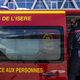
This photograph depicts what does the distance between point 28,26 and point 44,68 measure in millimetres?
→ 747

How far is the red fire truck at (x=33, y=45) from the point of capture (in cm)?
585

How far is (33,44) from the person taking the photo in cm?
593

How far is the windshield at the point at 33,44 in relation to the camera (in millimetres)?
5914

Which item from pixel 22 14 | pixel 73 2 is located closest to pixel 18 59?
pixel 22 14

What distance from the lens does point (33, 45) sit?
19.4 ft

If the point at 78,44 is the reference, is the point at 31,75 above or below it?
below

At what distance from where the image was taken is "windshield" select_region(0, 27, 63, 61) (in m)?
5.91

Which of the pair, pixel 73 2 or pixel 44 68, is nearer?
pixel 44 68

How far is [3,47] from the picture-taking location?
19.5 feet

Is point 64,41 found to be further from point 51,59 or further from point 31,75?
point 31,75

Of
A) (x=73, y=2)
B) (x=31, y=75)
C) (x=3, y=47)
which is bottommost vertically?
(x=31, y=75)

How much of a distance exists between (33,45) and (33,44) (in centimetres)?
2

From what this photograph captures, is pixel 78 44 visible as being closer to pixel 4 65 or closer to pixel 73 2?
pixel 4 65

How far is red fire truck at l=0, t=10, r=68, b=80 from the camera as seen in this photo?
5.85 metres
